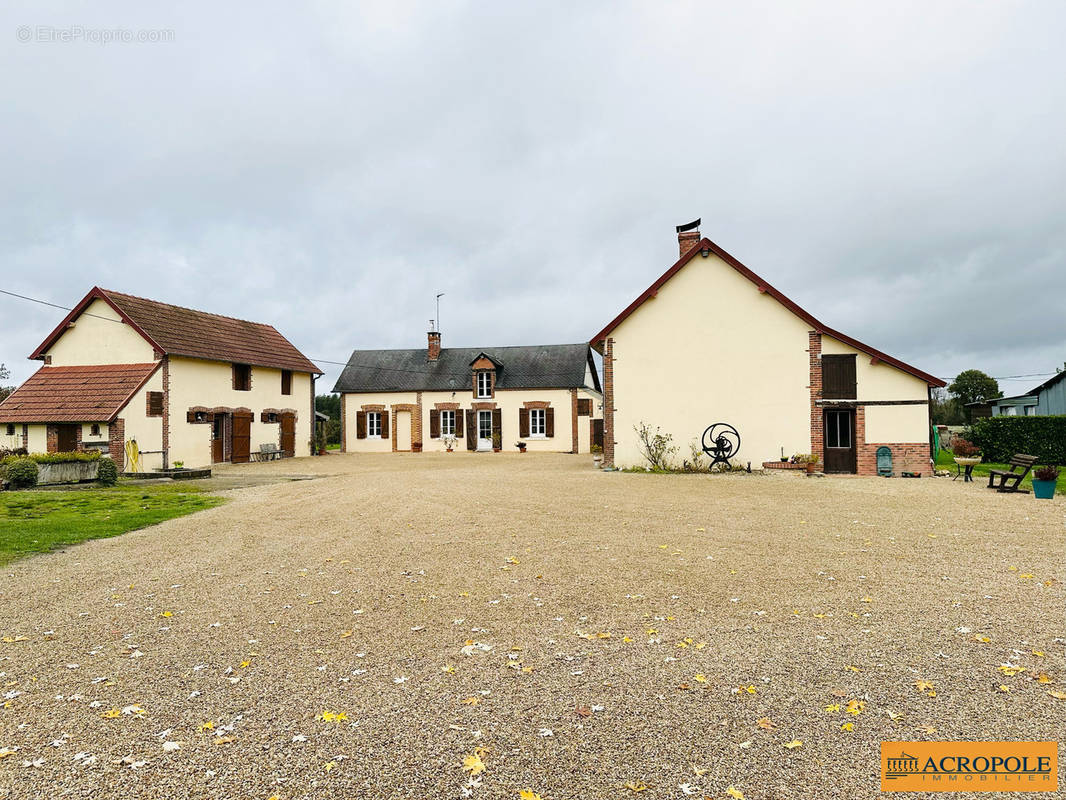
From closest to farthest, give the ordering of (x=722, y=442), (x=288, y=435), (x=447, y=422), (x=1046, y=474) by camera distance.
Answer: (x=1046, y=474), (x=722, y=442), (x=288, y=435), (x=447, y=422)

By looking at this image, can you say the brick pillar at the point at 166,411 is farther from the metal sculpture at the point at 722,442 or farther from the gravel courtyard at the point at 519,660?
the metal sculpture at the point at 722,442

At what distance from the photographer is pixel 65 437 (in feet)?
72.3

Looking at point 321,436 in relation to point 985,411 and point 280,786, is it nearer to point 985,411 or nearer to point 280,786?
point 280,786

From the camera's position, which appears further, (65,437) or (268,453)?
(268,453)

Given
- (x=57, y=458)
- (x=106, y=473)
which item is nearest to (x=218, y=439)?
(x=106, y=473)

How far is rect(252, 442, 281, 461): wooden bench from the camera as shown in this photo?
27938 millimetres

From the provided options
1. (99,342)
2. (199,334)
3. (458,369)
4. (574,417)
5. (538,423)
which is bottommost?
(538,423)

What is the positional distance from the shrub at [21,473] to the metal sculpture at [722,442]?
17845 mm

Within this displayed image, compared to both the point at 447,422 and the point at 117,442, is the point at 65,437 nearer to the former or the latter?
the point at 117,442

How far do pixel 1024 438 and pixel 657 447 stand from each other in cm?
1296

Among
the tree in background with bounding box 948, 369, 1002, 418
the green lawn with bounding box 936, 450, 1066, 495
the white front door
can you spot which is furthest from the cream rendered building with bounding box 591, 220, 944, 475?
the tree in background with bounding box 948, 369, 1002, 418

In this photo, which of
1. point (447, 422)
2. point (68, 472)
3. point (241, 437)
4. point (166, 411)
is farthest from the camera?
point (447, 422)

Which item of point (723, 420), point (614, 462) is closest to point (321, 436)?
point (614, 462)

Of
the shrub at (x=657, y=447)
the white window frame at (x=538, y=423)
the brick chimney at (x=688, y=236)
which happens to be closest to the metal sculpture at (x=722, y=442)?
the shrub at (x=657, y=447)
